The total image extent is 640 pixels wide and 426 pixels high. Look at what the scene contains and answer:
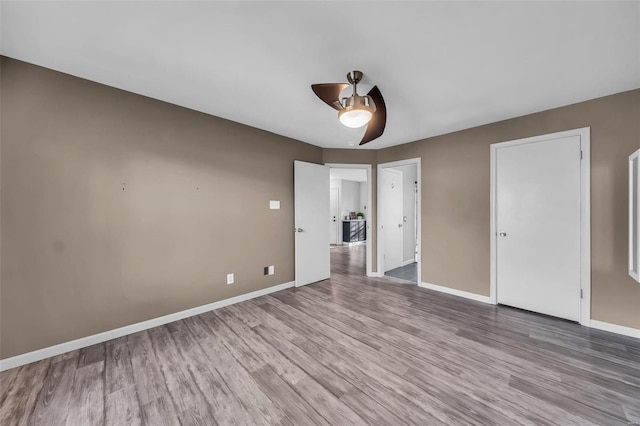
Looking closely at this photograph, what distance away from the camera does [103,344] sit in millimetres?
2174

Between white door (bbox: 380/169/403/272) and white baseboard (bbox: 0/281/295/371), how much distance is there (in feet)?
8.70

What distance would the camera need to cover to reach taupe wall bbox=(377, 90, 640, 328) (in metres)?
2.30

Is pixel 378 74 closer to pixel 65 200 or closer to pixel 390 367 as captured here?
pixel 390 367

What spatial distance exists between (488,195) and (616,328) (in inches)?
67.8

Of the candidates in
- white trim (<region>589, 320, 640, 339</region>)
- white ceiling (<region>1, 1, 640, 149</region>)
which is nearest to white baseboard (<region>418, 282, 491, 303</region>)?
white trim (<region>589, 320, 640, 339</region>)

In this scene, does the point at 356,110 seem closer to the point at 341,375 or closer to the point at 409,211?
the point at 341,375

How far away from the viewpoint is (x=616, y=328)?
7.64ft

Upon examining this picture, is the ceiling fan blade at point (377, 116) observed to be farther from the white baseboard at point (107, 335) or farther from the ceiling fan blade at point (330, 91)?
the white baseboard at point (107, 335)

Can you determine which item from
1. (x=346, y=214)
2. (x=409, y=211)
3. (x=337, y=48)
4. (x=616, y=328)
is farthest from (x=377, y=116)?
(x=346, y=214)

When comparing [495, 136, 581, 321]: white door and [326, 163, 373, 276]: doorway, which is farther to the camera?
[326, 163, 373, 276]: doorway

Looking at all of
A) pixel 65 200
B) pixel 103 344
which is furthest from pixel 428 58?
pixel 103 344

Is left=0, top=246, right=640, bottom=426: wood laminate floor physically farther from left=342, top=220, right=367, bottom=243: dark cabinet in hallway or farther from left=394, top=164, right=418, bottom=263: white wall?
left=342, top=220, right=367, bottom=243: dark cabinet in hallway

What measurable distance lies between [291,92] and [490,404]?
113 inches

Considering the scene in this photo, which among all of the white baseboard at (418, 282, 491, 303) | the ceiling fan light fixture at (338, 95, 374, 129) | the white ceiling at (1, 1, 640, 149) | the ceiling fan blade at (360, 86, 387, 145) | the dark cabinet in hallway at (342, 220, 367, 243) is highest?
the white ceiling at (1, 1, 640, 149)
